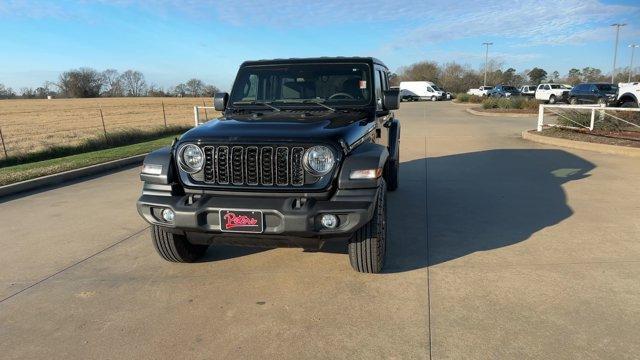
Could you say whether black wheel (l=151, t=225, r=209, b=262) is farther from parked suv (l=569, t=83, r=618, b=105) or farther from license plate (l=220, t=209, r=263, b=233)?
parked suv (l=569, t=83, r=618, b=105)

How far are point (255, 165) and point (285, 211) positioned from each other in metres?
0.48

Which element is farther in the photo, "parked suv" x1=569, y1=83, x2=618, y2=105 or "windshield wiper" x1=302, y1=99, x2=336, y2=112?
"parked suv" x1=569, y1=83, x2=618, y2=105

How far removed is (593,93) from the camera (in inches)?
1144

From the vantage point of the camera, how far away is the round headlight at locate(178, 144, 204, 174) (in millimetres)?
3752

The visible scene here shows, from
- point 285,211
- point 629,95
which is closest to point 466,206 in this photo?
point 285,211

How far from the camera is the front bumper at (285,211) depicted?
11.2 feet

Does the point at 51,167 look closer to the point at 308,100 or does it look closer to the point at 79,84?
the point at 308,100

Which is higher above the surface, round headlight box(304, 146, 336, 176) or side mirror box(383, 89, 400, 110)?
side mirror box(383, 89, 400, 110)

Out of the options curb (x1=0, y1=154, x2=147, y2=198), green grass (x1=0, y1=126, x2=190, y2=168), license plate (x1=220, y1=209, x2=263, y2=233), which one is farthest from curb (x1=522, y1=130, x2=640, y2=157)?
green grass (x1=0, y1=126, x2=190, y2=168)

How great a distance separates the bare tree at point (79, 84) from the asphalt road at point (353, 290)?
106815mm

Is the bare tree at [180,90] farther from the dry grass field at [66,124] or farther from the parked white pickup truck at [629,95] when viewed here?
the parked white pickup truck at [629,95]

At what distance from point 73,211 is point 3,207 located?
4.40ft

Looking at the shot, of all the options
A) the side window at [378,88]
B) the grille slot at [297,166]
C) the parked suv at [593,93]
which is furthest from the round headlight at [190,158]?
the parked suv at [593,93]

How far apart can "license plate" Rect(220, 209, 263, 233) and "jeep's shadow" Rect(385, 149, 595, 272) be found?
135 centimetres
